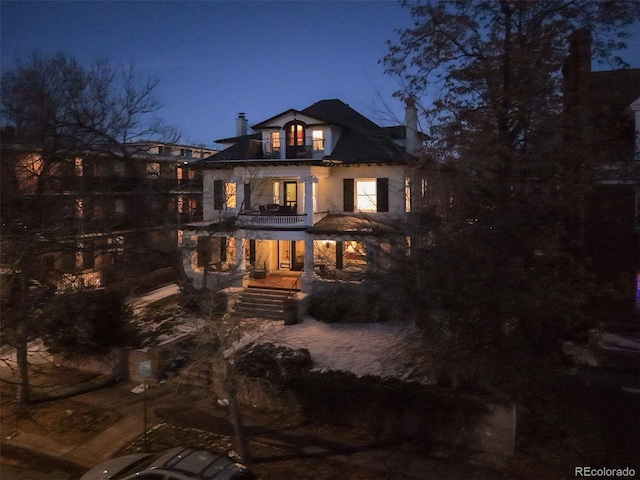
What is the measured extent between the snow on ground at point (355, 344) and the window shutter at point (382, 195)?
6.50 m

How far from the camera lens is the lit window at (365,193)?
2352 centimetres

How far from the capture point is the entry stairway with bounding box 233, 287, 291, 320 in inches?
782

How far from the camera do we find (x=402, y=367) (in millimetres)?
13328

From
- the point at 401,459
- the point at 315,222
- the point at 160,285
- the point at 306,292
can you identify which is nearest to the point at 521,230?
the point at 401,459

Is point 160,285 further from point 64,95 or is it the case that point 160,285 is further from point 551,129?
point 551,129

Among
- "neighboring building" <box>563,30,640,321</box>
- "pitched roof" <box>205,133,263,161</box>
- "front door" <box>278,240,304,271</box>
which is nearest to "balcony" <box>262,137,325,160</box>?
"pitched roof" <box>205,133,263,161</box>

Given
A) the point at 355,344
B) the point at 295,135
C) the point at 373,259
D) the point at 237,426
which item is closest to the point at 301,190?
the point at 295,135

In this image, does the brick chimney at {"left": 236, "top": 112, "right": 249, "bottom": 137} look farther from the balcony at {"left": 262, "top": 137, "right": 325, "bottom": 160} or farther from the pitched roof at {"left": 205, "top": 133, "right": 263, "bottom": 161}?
the balcony at {"left": 262, "top": 137, "right": 325, "bottom": 160}

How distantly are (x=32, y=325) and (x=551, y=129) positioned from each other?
49.7 feet

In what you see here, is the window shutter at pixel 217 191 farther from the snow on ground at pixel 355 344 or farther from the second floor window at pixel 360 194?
the snow on ground at pixel 355 344

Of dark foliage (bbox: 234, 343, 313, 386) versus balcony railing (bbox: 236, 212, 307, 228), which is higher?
balcony railing (bbox: 236, 212, 307, 228)

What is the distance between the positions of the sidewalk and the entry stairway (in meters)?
6.05


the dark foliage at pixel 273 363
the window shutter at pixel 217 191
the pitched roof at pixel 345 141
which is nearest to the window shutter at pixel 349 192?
the pitched roof at pixel 345 141

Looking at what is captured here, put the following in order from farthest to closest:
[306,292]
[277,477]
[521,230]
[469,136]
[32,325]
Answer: [306,292]
[32,325]
[469,136]
[521,230]
[277,477]
